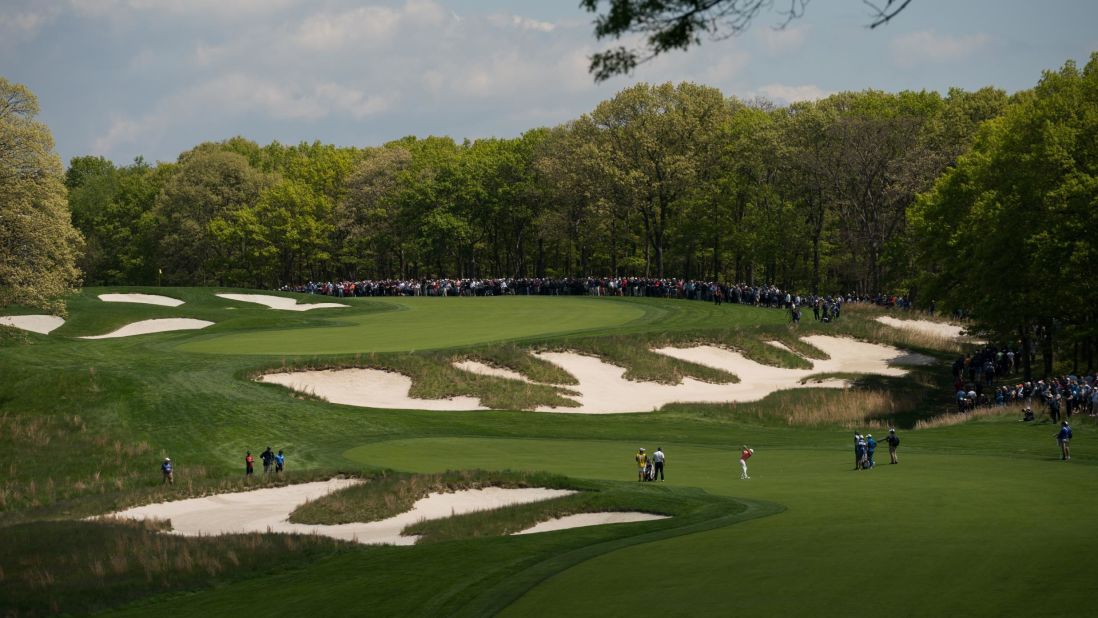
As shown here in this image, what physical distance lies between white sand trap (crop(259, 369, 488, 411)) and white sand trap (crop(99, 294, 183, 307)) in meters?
33.9

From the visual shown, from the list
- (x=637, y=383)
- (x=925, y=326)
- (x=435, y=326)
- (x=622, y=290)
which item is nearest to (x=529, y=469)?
(x=637, y=383)

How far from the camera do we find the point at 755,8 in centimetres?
1534

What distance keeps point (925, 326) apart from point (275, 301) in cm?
5046

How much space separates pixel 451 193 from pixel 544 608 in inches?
4285

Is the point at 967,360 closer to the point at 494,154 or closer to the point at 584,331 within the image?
the point at 584,331

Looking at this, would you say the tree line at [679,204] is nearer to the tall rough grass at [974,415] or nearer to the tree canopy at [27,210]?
the tree canopy at [27,210]

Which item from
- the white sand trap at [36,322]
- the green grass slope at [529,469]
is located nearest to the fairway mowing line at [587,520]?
the green grass slope at [529,469]

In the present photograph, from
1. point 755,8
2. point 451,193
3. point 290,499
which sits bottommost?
point 290,499

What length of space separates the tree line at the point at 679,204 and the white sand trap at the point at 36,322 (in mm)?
11862

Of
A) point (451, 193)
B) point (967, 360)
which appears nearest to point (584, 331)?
point (967, 360)

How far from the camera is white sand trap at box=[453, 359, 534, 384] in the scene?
57.5 meters

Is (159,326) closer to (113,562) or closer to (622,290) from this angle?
(622,290)

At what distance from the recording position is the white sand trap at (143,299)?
3322 inches

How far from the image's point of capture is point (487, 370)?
5809 cm
